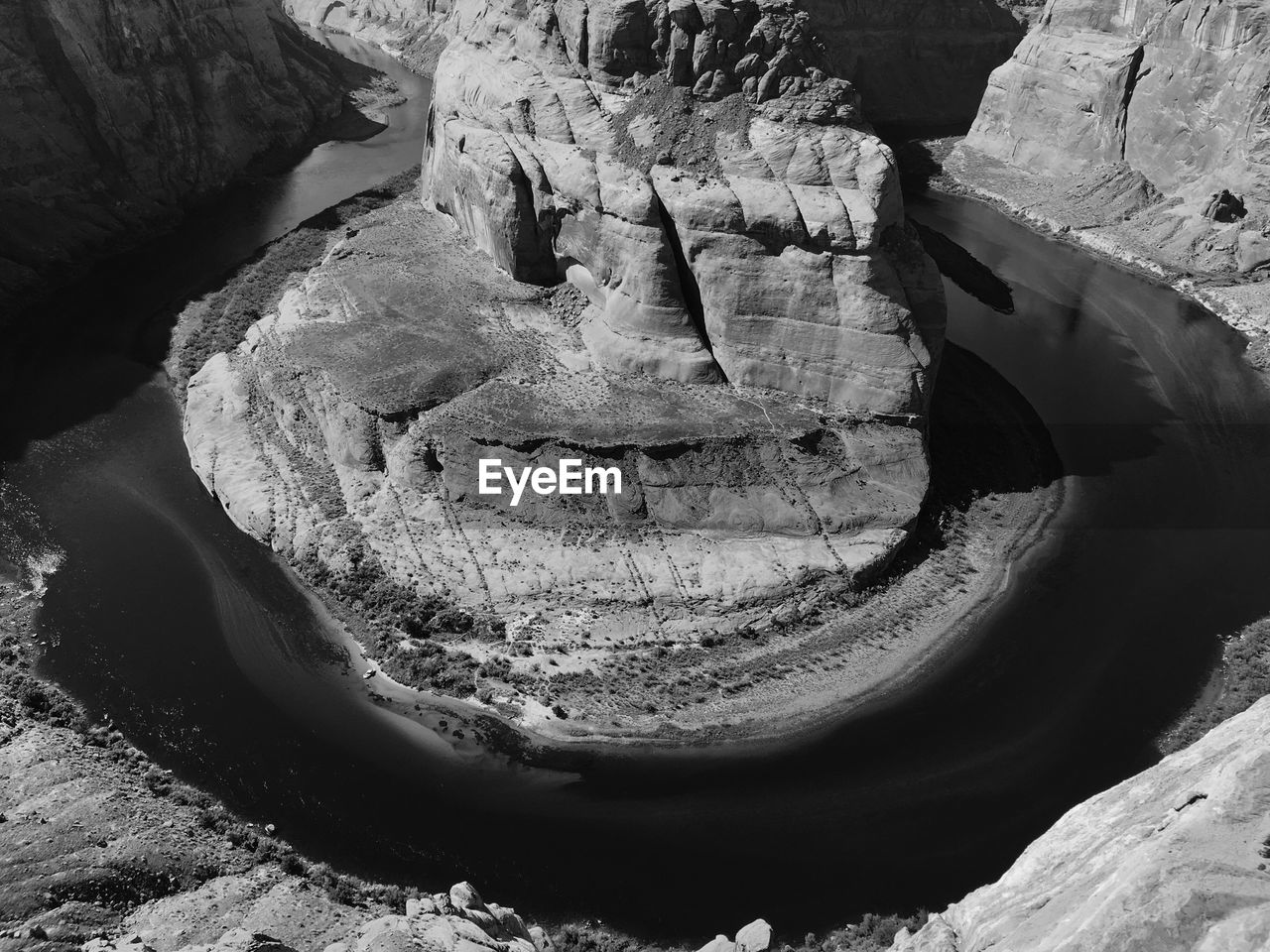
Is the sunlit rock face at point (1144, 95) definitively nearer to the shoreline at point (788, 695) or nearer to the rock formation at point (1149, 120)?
the rock formation at point (1149, 120)

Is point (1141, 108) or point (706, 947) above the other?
point (1141, 108)

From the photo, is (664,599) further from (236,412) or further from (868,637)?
(236,412)

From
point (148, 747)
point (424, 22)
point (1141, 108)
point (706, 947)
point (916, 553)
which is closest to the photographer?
point (706, 947)

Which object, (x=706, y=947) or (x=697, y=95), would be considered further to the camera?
(x=697, y=95)

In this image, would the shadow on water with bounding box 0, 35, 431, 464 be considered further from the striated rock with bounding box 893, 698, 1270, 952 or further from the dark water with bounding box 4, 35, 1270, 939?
the striated rock with bounding box 893, 698, 1270, 952

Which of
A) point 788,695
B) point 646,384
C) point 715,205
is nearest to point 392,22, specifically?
point 715,205

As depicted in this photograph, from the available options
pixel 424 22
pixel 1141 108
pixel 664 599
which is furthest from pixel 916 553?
pixel 424 22

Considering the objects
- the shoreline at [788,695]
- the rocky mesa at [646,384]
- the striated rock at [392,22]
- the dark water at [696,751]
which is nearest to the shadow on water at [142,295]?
the dark water at [696,751]

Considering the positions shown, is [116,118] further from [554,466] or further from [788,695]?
[788,695]

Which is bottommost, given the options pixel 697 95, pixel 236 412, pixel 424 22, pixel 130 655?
pixel 130 655
